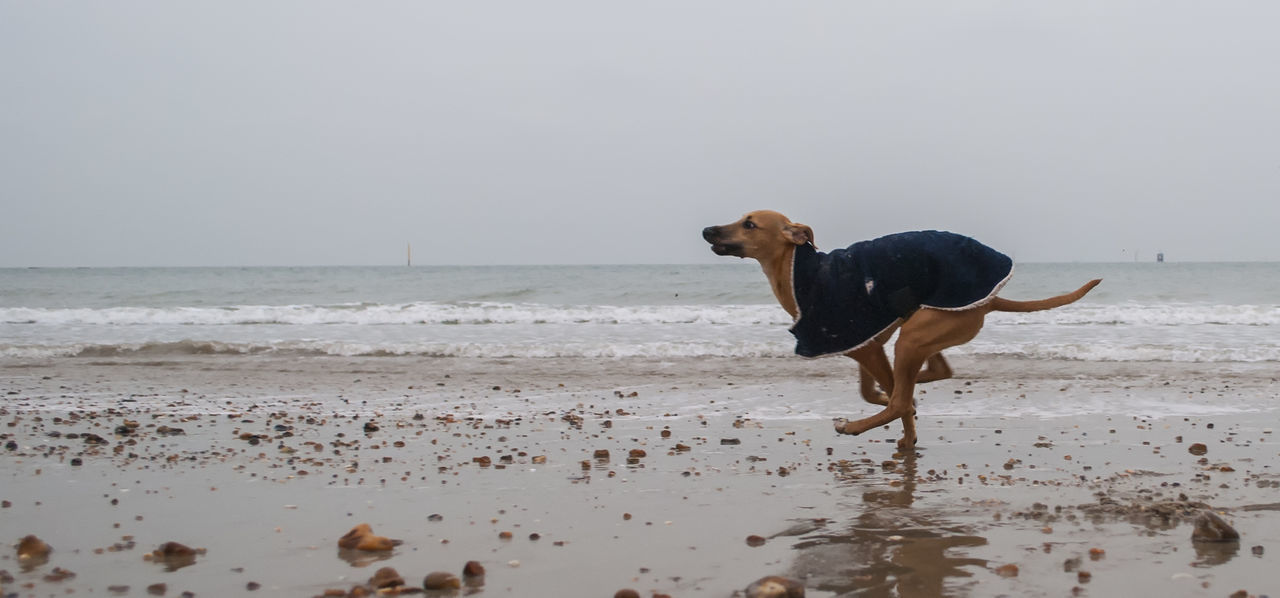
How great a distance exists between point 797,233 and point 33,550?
3902mm

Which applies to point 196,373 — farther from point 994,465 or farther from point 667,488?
point 994,465

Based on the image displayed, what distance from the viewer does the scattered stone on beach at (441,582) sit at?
2990mm

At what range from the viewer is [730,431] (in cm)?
662

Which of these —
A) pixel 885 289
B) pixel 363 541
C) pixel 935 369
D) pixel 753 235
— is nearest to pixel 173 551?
pixel 363 541

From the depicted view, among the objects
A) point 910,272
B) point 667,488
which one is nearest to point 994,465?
point 910,272

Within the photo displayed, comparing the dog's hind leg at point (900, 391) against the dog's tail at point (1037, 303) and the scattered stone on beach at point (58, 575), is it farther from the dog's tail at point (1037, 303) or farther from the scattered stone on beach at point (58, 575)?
the scattered stone on beach at point (58, 575)

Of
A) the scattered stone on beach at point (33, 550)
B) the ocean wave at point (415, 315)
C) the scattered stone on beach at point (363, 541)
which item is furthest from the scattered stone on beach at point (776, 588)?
the ocean wave at point (415, 315)

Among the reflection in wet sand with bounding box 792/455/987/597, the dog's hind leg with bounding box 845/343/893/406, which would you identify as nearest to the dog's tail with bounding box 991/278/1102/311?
the dog's hind leg with bounding box 845/343/893/406

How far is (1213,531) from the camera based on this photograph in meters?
3.47

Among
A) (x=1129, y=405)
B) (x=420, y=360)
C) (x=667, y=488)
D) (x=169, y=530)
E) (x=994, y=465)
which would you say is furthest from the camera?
(x=420, y=360)

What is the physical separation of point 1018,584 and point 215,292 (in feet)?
102

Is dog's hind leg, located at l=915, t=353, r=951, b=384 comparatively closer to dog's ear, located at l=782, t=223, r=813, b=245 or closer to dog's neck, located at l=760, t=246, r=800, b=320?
dog's neck, located at l=760, t=246, r=800, b=320

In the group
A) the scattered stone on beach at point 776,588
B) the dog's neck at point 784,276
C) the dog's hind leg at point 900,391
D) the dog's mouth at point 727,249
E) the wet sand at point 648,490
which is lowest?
the wet sand at point 648,490

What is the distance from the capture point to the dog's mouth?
5711mm
